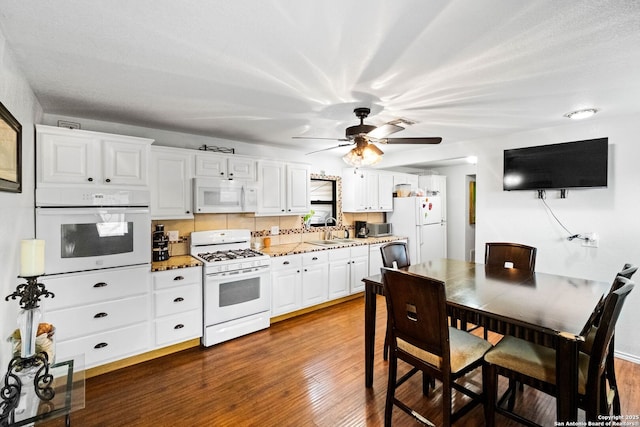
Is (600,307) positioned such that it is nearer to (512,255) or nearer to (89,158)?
(512,255)

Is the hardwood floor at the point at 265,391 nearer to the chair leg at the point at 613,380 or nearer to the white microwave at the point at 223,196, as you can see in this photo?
the chair leg at the point at 613,380

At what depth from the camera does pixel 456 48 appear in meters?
1.60

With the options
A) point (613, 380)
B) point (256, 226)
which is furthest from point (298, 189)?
point (613, 380)

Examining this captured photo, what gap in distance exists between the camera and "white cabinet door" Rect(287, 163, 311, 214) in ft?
13.5

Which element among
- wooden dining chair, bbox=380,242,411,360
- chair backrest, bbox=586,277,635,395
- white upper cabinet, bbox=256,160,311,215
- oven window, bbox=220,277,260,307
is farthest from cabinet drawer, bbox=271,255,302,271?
chair backrest, bbox=586,277,635,395

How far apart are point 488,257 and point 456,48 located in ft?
7.34

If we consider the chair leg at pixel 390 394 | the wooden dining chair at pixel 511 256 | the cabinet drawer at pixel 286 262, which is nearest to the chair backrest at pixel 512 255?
the wooden dining chair at pixel 511 256

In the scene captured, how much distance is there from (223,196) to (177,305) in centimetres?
130

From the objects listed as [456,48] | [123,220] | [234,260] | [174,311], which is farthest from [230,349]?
[456,48]

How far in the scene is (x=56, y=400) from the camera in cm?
138

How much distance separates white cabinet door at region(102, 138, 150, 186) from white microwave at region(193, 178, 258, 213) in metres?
0.61

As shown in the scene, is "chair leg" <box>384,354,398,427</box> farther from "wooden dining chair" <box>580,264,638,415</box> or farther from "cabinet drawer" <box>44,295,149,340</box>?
"cabinet drawer" <box>44,295,149,340</box>

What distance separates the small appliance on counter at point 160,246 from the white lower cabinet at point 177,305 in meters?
0.38

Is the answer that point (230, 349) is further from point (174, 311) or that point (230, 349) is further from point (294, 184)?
point (294, 184)
